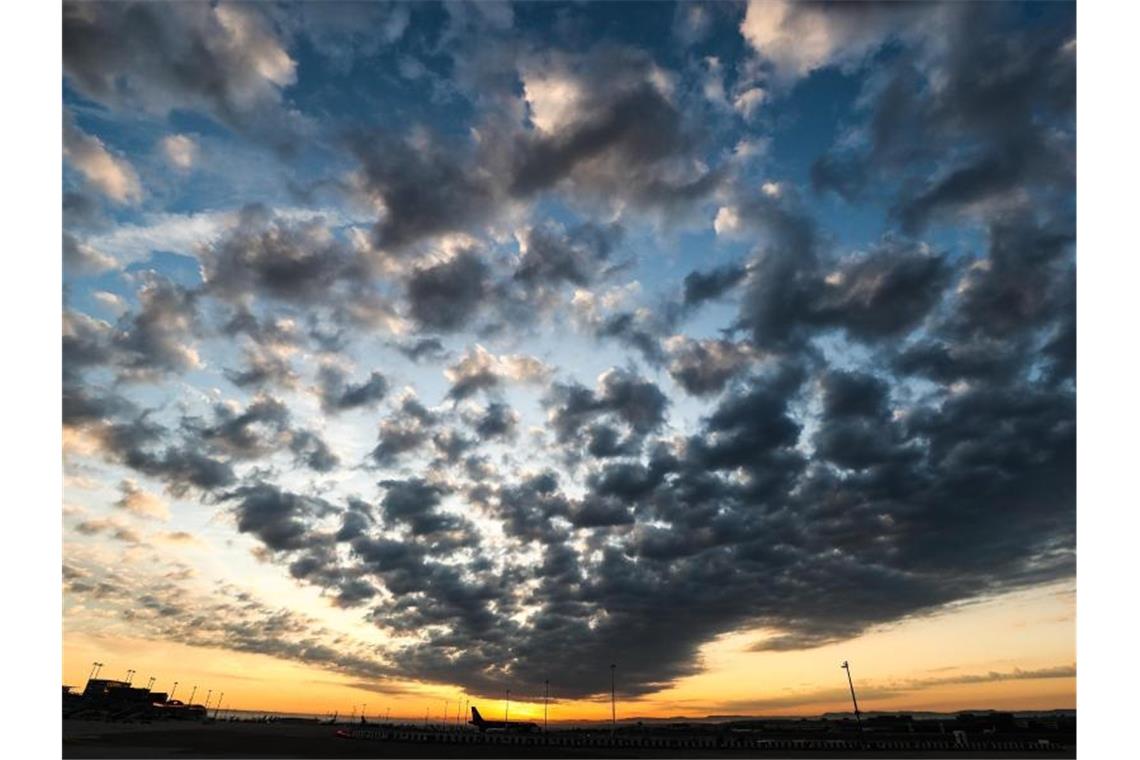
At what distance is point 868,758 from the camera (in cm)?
9506

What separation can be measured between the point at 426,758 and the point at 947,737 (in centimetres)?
14863

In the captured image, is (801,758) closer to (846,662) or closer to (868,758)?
(868,758)

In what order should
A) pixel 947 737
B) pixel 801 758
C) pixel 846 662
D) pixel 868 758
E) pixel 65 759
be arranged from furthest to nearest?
pixel 947 737, pixel 846 662, pixel 801 758, pixel 868 758, pixel 65 759

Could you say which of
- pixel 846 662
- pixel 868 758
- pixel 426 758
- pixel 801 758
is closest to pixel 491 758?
pixel 426 758

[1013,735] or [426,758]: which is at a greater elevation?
[426,758]

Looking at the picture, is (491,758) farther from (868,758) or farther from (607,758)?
(868,758)

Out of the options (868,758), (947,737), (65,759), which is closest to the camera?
(65,759)
